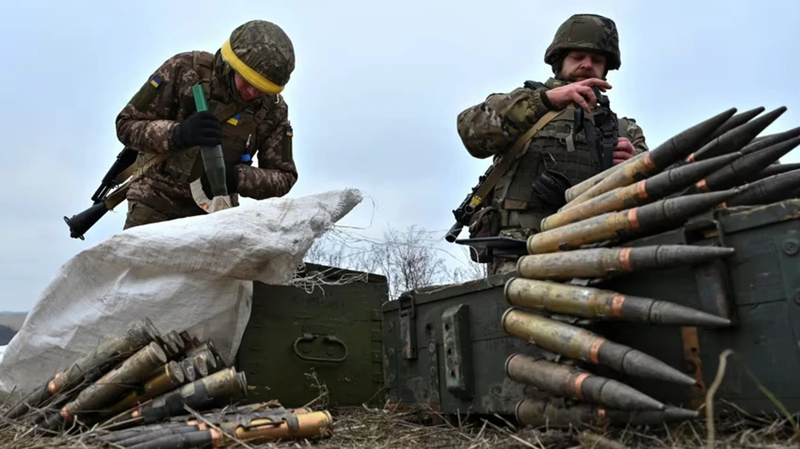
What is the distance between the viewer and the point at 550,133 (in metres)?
4.12

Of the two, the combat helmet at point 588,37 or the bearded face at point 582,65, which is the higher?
the combat helmet at point 588,37

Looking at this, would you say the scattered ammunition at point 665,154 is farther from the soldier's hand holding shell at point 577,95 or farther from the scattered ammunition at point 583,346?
the soldier's hand holding shell at point 577,95

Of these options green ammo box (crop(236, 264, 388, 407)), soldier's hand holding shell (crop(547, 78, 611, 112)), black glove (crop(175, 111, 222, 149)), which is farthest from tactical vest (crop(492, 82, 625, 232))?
black glove (crop(175, 111, 222, 149))

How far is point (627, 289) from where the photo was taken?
2.46 meters

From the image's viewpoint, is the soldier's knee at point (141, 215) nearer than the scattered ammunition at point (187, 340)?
No

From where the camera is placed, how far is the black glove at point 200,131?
4.09 metres

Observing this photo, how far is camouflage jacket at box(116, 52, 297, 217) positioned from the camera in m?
4.33

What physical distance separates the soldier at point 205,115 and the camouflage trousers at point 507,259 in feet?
5.31

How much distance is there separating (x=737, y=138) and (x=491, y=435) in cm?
147

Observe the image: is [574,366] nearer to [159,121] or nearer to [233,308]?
[233,308]

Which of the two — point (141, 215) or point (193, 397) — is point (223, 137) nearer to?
point (141, 215)

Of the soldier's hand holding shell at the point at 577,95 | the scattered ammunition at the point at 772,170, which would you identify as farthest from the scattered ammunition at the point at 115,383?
the scattered ammunition at the point at 772,170

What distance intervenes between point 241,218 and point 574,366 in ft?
5.75

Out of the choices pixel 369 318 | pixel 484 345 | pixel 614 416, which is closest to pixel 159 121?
pixel 369 318
